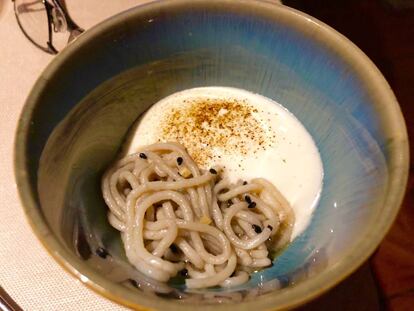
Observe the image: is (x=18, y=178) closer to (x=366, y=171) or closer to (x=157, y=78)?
(x=157, y=78)

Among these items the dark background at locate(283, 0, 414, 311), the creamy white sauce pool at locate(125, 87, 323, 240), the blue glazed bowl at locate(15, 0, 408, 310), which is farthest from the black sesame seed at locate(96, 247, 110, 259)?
the dark background at locate(283, 0, 414, 311)

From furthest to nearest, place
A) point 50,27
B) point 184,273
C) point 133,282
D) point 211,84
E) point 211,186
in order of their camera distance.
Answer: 1. point 50,27
2. point 211,84
3. point 211,186
4. point 184,273
5. point 133,282

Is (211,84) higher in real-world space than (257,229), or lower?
higher

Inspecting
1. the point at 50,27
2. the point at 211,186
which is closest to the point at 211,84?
the point at 211,186

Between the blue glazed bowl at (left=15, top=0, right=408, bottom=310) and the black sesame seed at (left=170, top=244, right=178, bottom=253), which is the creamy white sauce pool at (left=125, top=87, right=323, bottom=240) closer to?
the blue glazed bowl at (left=15, top=0, right=408, bottom=310)

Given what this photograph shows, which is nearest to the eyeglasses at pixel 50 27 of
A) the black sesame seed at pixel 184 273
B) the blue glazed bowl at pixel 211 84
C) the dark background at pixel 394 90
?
the blue glazed bowl at pixel 211 84

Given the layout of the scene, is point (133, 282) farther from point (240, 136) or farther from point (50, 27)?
point (50, 27)
